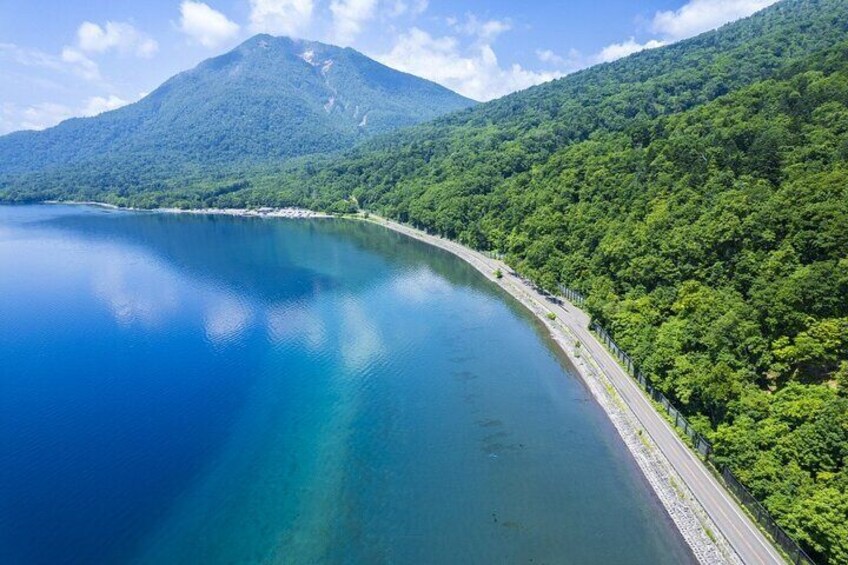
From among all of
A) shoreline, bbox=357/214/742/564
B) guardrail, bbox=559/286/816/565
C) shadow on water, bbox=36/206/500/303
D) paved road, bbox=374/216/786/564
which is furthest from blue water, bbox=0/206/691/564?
guardrail, bbox=559/286/816/565

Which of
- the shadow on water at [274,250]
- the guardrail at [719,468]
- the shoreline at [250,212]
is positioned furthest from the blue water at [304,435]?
the shoreline at [250,212]

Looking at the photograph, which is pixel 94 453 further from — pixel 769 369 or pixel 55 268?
pixel 55 268

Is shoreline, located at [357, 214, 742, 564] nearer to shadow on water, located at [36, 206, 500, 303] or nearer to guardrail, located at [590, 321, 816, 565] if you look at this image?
guardrail, located at [590, 321, 816, 565]

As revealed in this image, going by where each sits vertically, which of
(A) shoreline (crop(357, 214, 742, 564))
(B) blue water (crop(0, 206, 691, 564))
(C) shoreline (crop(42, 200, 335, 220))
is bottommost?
(B) blue water (crop(0, 206, 691, 564))

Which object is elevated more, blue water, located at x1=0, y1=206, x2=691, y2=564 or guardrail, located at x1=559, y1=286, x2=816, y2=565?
guardrail, located at x1=559, y1=286, x2=816, y2=565

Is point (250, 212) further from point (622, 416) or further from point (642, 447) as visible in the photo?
point (642, 447)

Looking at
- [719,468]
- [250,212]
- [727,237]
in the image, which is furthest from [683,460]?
[250,212]
